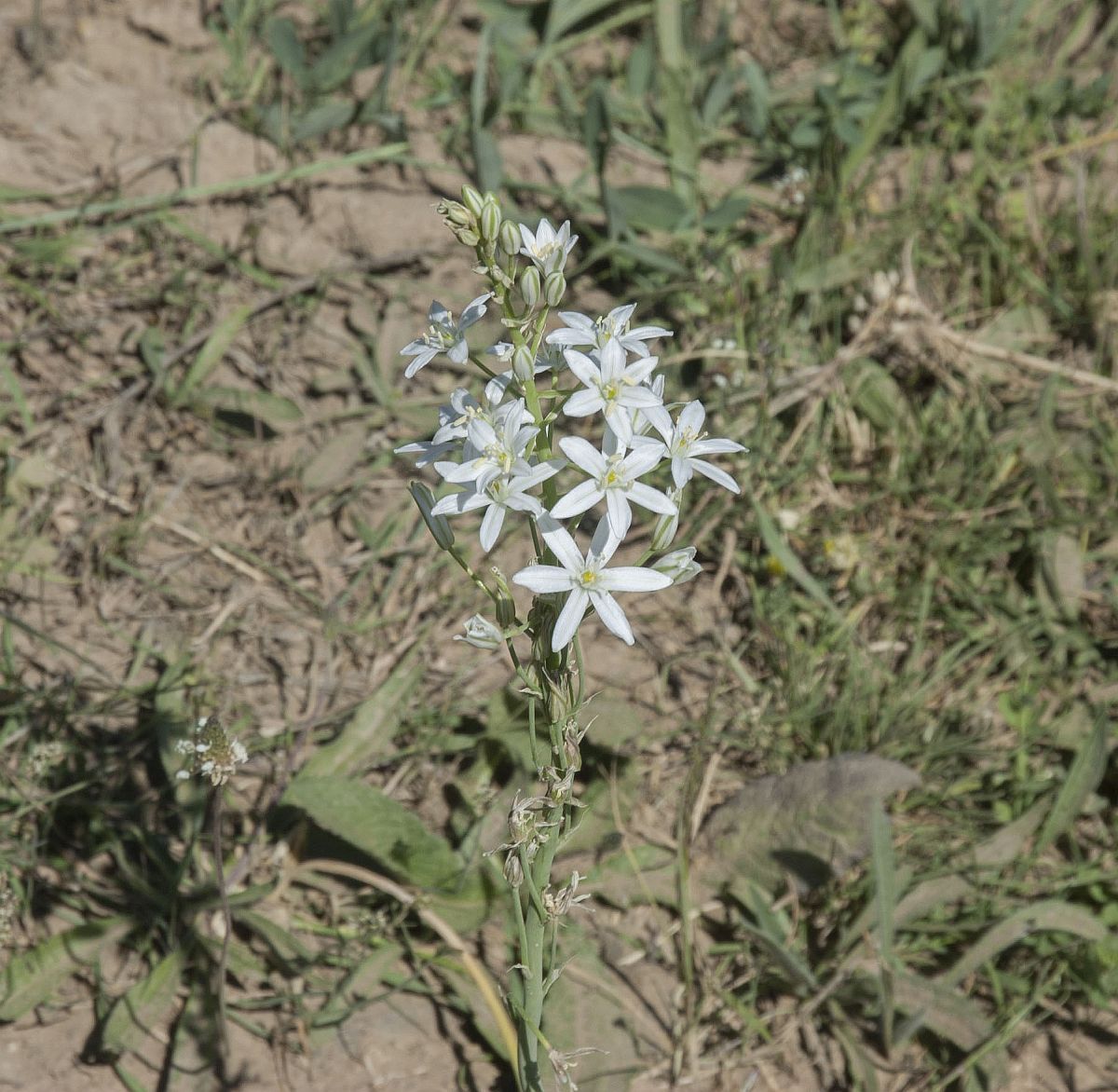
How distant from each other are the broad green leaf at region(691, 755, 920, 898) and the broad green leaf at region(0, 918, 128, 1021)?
5.21 ft

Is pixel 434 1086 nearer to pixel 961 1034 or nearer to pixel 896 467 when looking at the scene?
pixel 961 1034

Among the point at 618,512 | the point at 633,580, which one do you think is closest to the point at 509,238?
the point at 618,512

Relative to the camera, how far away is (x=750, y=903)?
Result: 10.3 ft

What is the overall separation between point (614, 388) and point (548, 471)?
0.19 m

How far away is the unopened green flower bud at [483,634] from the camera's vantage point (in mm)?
1982

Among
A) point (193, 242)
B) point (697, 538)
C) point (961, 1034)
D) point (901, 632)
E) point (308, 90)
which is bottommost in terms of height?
point (961, 1034)

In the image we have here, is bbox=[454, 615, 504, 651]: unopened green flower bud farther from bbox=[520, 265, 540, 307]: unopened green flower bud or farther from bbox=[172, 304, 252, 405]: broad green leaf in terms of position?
bbox=[172, 304, 252, 405]: broad green leaf

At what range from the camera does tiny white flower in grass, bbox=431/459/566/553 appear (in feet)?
6.23

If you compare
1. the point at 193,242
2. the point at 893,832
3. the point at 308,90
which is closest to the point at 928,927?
the point at 893,832

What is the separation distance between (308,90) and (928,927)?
365 centimetres

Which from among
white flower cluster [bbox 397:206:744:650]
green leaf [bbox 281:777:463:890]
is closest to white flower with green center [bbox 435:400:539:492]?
white flower cluster [bbox 397:206:744:650]

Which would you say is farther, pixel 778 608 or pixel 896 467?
pixel 896 467

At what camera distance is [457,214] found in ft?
6.09

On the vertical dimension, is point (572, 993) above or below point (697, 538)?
below
